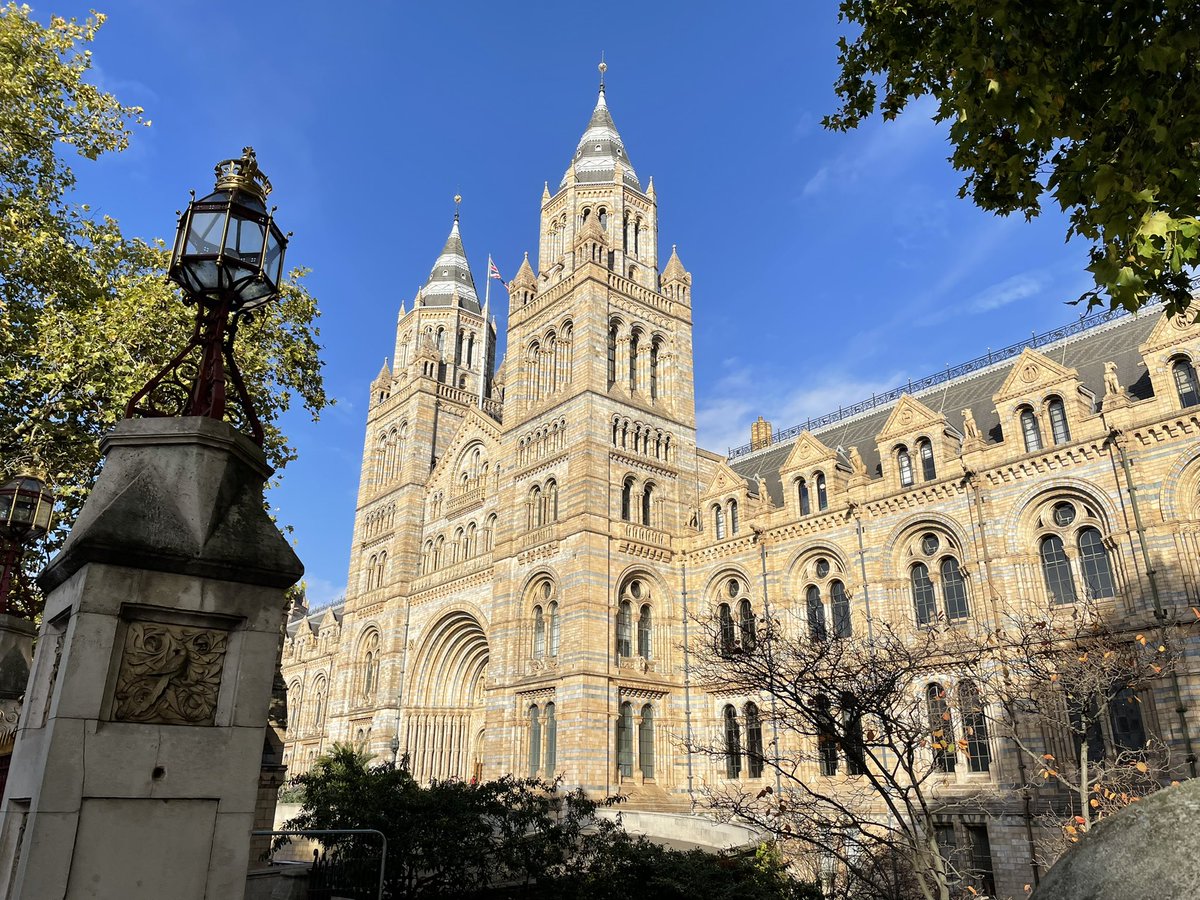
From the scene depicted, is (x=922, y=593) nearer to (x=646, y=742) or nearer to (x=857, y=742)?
(x=646, y=742)

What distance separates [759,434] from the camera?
140ft

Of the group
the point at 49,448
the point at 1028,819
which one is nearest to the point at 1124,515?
the point at 1028,819

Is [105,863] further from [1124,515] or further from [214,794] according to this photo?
[1124,515]

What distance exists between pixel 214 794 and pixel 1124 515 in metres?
23.7

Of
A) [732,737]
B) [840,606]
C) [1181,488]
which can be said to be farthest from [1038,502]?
[732,737]

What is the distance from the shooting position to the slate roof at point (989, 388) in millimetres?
25281

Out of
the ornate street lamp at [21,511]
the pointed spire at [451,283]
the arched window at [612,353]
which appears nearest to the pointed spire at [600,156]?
the arched window at [612,353]

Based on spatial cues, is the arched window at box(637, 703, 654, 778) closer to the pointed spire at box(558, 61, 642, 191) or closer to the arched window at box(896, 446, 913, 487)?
the arched window at box(896, 446, 913, 487)

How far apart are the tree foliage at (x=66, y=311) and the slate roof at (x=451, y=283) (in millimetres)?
32171

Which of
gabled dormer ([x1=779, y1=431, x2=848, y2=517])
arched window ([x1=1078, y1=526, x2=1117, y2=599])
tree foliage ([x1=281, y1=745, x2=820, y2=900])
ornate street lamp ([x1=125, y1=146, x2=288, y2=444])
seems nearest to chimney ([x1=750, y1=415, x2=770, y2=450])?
gabled dormer ([x1=779, y1=431, x2=848, y2=517])

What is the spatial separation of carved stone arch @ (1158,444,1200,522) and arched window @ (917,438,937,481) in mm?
6842

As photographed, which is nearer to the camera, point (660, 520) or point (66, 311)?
point (66, 311)

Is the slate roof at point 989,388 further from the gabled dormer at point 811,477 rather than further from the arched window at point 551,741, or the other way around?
the arched window at point 551,741

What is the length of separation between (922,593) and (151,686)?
25912 mm
